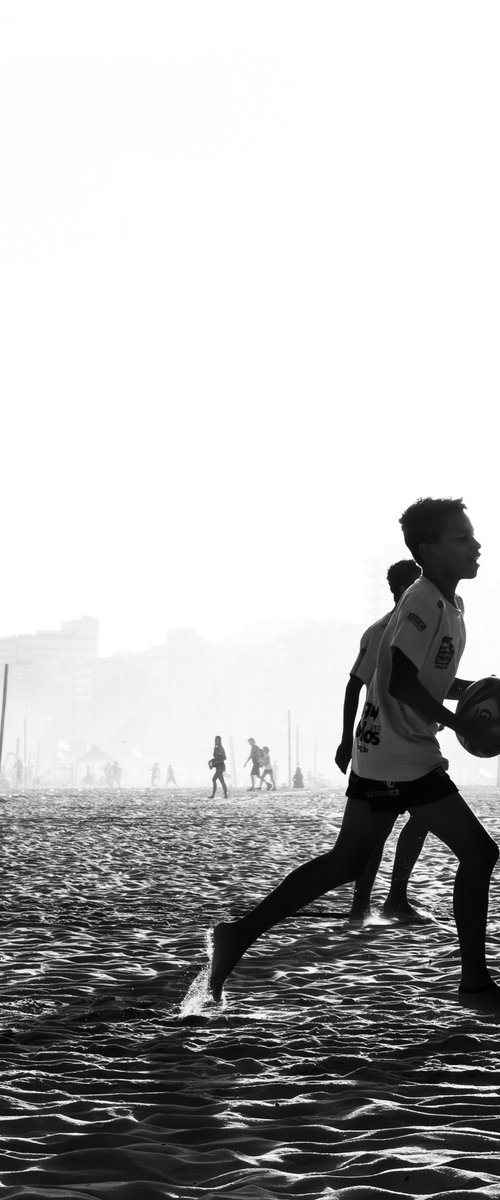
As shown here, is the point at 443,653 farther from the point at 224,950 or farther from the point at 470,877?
the point at 224,950

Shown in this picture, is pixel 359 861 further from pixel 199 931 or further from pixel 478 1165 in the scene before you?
pixel 199 931

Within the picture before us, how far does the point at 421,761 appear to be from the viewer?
458 cm

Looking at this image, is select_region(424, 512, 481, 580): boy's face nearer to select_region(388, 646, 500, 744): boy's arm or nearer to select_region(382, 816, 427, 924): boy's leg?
select_region(388, 646, 500, 744): boy's arm

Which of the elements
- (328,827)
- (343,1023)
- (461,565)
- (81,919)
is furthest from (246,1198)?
(328,827)

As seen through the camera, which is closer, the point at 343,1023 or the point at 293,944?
the point at 343,1023

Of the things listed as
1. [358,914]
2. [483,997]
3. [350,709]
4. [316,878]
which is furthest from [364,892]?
[483,997]

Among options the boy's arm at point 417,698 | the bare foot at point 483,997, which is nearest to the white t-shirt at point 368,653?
the boy's arm at point 417,698

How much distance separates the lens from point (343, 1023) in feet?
15.3

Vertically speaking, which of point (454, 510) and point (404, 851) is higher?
point (454, 510)

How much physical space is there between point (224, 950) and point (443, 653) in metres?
1.37

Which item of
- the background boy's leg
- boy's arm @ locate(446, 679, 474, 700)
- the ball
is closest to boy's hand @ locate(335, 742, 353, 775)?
boy's arm @ locate(446, 679, 474, 700)

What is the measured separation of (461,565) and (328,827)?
48.7ft

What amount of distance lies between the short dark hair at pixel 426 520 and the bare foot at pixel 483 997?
1529 mm

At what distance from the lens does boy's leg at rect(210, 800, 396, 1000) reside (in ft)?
15.5
